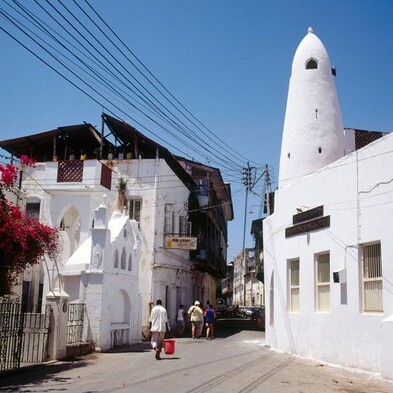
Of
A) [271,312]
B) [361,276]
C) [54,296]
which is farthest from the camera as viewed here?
[271,312]

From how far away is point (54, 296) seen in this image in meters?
13.5

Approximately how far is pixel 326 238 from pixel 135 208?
1311cm

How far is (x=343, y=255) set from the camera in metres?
Answer: 13.2

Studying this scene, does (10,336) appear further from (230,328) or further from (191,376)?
(230,328)

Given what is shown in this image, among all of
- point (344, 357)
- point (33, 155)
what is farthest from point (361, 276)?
point (33, 155)

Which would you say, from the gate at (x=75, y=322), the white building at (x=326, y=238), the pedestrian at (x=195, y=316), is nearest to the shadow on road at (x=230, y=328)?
the pedestrian at (x=195, y=316)

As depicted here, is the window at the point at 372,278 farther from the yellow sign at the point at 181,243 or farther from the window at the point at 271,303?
the yellow sign at the point at 181,243

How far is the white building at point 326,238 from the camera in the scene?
11.9m

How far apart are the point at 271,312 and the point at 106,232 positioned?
6.96 m

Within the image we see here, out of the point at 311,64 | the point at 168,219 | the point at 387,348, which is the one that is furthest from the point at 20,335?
the point at 168,219

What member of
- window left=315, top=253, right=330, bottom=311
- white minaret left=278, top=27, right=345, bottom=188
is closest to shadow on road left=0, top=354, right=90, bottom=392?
window left=315, top=253, right=330, bottom=311

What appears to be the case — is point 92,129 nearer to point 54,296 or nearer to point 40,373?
point 54,296

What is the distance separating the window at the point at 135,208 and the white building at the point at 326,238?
8274 mm

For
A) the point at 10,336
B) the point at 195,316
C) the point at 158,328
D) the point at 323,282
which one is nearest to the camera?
the point at 10,336
